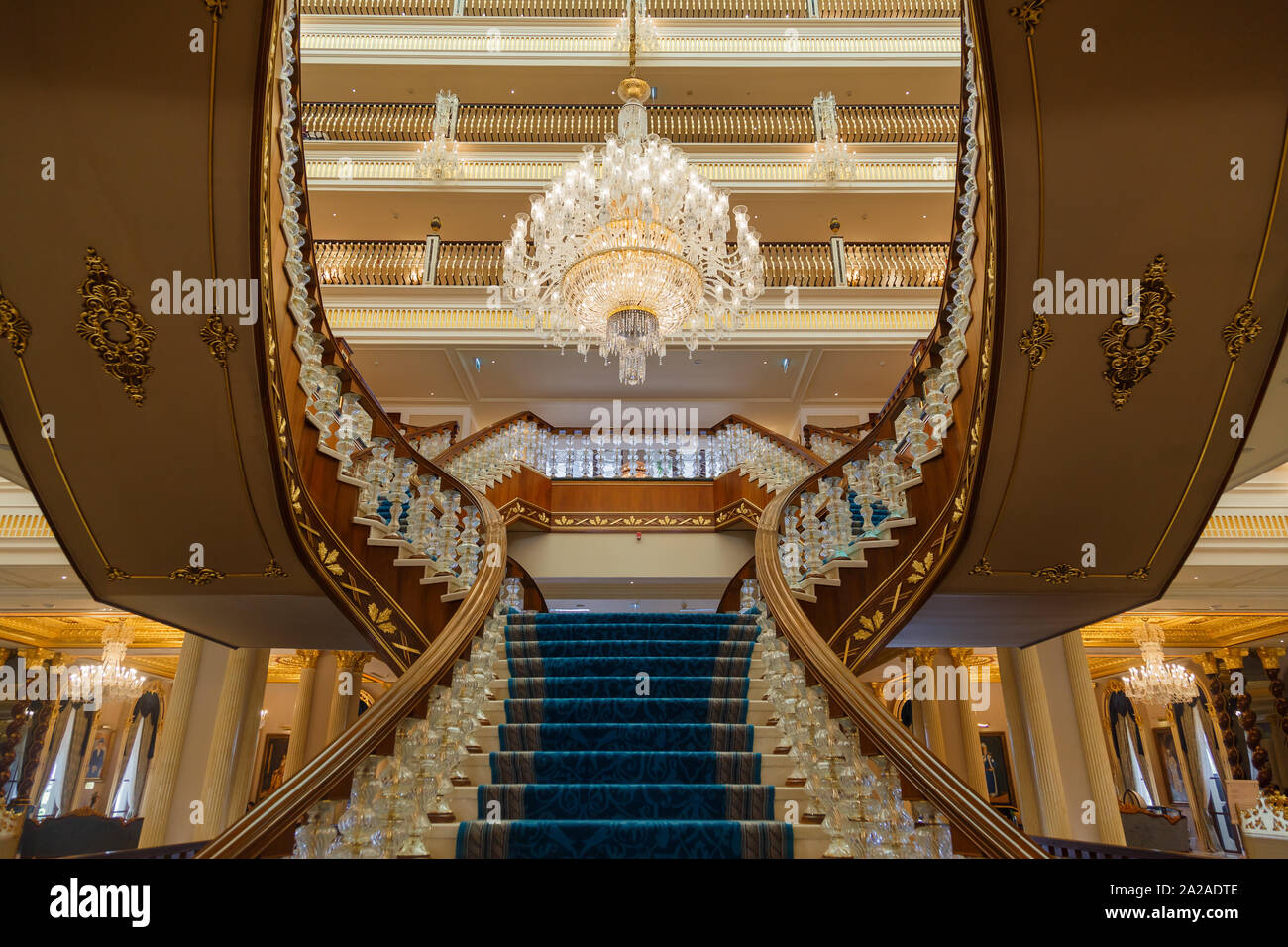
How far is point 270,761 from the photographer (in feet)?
46.8

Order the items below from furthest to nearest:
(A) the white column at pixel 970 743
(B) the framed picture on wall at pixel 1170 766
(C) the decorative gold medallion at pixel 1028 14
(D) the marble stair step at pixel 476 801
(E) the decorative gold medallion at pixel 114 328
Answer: (B) the framed picture on wall at pixel 1170 766 → (A) the white column at pixel 970 743 → (E) the decorative gold medallion at pixel 114 328 → (D) the marble stair step at pixel 476 801 → (C) the decorative gold medallion at pixel 1028 14

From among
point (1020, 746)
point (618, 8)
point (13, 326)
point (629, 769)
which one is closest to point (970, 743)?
point (1020, 746)

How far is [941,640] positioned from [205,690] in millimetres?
7674

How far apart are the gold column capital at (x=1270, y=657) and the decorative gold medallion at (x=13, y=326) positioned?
46.0ft

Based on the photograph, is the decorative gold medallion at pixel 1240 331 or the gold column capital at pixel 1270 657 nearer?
the decorative gold medallion at pixel 1240 331

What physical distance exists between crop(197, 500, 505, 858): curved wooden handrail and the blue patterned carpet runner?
378mm

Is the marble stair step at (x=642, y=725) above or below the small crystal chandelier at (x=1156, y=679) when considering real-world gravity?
below

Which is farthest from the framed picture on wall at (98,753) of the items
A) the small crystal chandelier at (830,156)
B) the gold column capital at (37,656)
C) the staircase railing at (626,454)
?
the small crystal chandelier at (830,156)

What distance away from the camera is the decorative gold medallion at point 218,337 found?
298 centimetres

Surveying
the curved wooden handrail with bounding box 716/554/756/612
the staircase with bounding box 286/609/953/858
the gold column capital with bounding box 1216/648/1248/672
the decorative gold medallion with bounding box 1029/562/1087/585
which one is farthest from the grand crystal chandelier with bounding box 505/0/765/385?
the gold column capital with bounding box 1216/648/1248/672

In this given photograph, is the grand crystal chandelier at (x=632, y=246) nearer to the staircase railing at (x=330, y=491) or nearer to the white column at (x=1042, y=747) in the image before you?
the staircase railing at (x=330, y=491)

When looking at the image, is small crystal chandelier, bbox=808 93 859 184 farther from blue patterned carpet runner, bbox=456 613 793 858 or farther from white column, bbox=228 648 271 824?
white column, bbox=228 648 271 824
